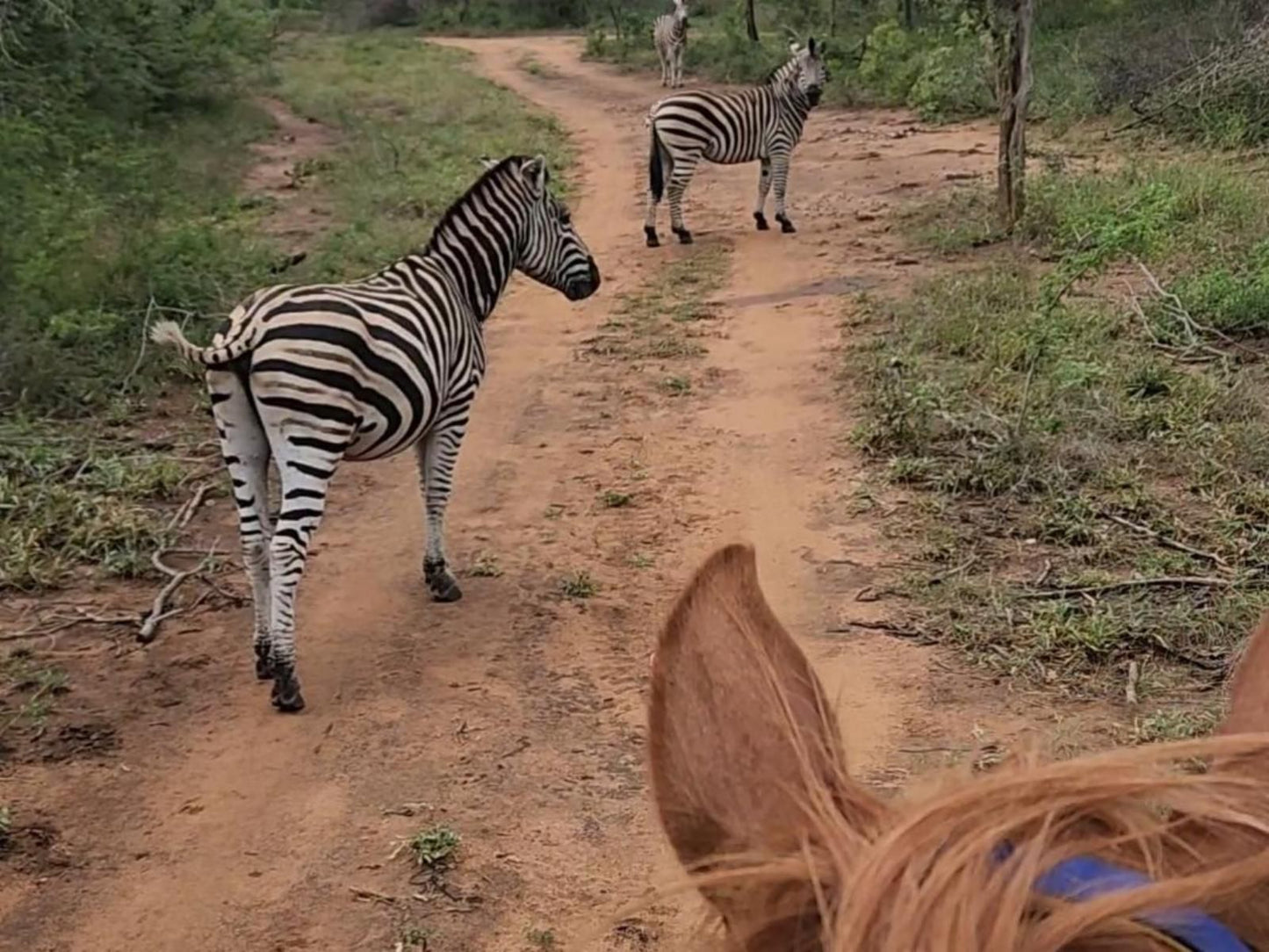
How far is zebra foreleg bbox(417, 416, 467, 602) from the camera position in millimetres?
5305

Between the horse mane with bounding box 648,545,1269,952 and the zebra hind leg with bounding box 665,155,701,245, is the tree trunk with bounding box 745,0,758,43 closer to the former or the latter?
the zebra hind leg with bounding box 665,155,701,245

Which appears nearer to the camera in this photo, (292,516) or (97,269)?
(292,516)

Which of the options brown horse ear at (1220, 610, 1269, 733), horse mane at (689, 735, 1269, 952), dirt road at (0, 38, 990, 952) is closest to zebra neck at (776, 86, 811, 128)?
dirt road at (0, 38, 990, 952)

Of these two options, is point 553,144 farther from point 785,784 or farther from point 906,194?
point 785,784

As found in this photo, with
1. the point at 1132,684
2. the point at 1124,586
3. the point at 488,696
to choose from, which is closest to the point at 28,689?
the point at 488,696

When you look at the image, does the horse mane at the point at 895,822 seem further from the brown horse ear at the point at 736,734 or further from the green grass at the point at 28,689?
the green grass at the point at 28,689

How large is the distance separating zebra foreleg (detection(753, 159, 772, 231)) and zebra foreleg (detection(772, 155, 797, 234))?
0.05m

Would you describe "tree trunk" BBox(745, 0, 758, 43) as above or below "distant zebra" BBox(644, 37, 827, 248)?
above

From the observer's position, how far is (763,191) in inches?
462

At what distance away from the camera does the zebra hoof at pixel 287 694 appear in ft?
14.9

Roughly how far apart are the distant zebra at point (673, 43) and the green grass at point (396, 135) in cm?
265

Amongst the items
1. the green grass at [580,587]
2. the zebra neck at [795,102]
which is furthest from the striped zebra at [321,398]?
the zebra neck at [795,102]

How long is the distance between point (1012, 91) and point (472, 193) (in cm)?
555

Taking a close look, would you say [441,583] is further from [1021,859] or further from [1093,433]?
[1021,859]
